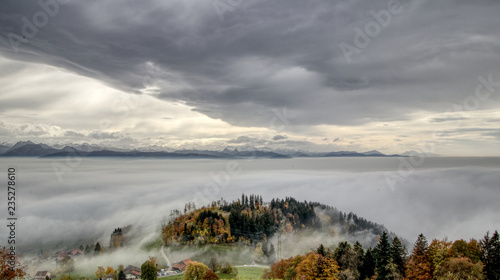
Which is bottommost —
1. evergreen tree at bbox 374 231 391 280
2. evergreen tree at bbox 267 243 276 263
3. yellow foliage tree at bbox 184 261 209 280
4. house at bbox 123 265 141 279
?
evergreen tree at bbox 267 243 276 263

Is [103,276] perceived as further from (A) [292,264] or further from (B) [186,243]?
(A) [292,264]

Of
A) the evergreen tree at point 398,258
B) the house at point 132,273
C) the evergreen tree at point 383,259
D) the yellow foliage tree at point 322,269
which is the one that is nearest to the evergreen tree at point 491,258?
the evergreen tree at point 398,258

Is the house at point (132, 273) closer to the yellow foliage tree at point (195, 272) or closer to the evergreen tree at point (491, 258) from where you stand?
the yellow foliage tree at point (195, 272)

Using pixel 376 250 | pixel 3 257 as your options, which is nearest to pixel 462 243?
pixel 376 250

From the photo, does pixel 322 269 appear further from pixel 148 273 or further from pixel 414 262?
pixel 148 273

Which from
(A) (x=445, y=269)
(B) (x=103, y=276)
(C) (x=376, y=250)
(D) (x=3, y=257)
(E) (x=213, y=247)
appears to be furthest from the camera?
(E) (x=213, y=247)

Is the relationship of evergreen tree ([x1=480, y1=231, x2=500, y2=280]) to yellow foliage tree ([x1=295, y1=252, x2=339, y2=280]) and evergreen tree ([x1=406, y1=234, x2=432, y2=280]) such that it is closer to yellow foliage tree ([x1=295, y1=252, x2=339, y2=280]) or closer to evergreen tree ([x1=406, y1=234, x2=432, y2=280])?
evergreen tree ([x1=406, y1=234, x2=432, y2=280])

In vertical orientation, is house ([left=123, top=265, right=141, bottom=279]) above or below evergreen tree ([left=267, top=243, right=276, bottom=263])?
above

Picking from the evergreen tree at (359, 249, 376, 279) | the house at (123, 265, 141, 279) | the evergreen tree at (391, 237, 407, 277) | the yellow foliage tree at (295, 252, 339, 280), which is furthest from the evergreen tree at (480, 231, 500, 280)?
the house at (123, 265, 141, 279)

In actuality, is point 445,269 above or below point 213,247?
above
